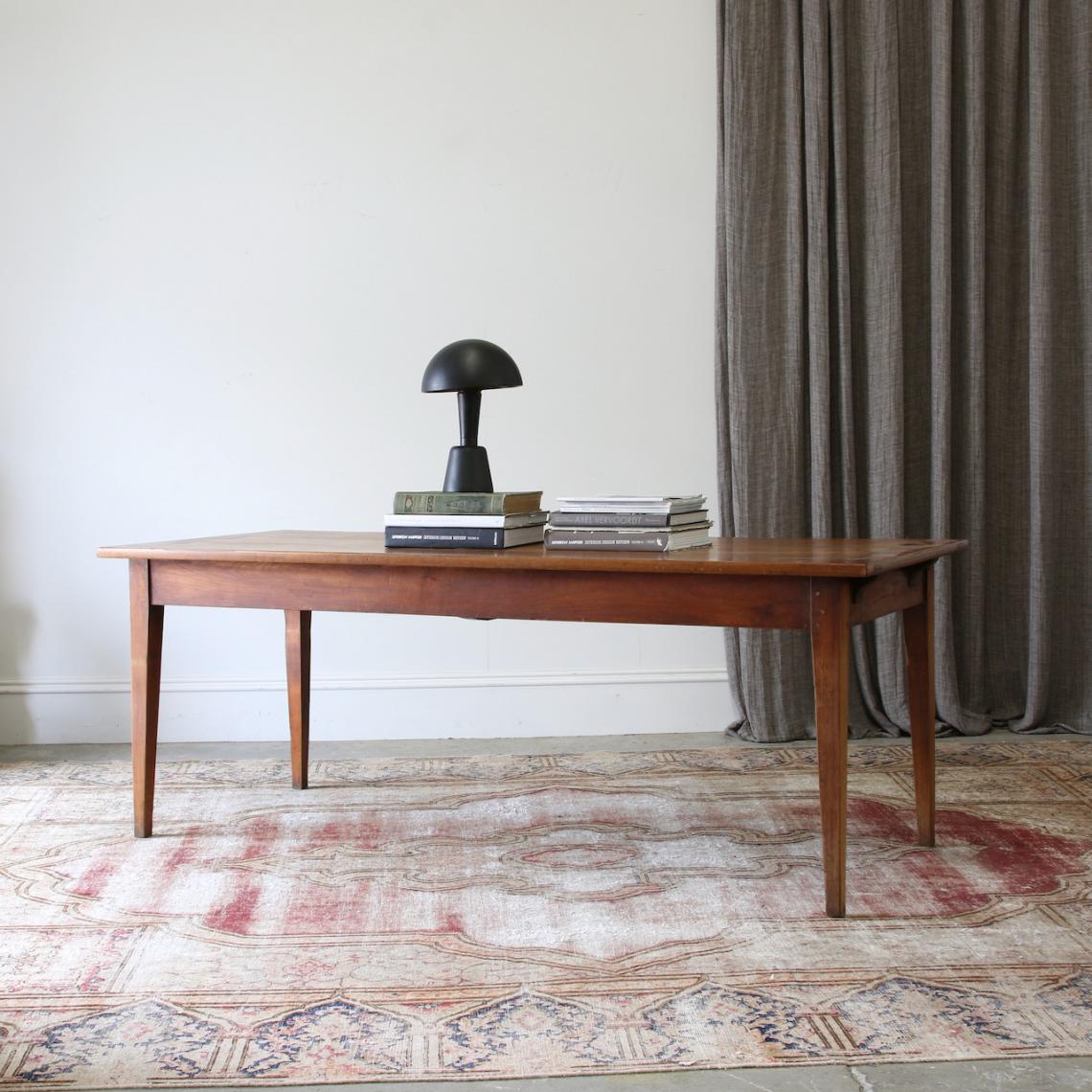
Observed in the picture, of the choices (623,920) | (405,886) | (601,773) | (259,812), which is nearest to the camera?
(623,920)

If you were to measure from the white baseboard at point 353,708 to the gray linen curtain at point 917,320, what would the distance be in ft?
1.39

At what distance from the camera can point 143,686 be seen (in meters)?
2.40

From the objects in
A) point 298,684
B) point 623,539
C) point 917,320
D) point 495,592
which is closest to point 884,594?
point 623,539

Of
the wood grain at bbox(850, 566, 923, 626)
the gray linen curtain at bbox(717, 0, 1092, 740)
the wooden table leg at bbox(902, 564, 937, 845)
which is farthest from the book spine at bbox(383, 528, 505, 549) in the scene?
the gray linen curtain at bbox(717, 0, 1092, 740)

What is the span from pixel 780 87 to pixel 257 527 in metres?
1.87

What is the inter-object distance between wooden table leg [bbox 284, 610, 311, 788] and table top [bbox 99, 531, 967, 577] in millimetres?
337

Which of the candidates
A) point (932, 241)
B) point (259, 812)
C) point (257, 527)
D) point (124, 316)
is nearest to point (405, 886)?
point (259, 812)

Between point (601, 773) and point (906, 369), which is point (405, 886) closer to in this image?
point (601, 773)

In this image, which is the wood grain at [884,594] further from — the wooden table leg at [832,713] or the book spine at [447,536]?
the book spine at [447,536]

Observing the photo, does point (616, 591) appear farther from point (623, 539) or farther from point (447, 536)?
point (447, 536)

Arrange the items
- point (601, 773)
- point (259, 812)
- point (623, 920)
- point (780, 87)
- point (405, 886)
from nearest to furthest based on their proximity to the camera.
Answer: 1. point (623, 920)
2. point (405, 886)
3. point (259, 812)
4. point (601, 773)
5. point (780, 87)

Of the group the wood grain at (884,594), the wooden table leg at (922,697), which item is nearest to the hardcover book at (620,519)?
the wood grain at (884,594)

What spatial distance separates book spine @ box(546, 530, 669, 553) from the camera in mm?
2129

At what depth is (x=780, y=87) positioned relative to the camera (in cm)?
323
